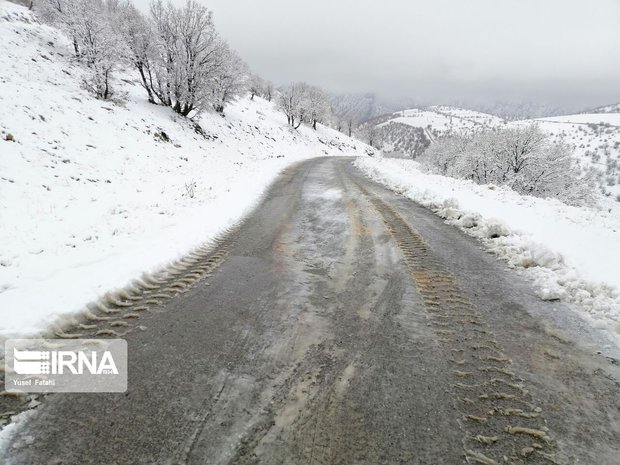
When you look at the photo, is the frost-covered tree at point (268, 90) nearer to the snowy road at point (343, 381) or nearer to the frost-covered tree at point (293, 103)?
the frost-covered tree at point (293, 103)

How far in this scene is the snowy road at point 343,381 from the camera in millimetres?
2389

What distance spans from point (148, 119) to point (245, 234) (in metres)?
15.8

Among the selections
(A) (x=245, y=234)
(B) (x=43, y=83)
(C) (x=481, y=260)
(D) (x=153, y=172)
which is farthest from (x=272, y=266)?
(B) (x=43, y=83)

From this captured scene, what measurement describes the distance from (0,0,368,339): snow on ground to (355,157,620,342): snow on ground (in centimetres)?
625

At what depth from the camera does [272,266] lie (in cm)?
582

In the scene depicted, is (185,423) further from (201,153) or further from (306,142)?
(306,142)

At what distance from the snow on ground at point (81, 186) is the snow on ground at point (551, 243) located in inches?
246

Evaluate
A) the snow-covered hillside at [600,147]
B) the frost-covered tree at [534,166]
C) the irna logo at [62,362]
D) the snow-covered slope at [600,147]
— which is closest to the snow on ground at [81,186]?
the irna logo at [62,362]

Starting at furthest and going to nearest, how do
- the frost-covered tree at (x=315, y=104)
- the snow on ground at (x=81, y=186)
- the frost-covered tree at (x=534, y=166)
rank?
the frost-covered tree at (x=315, y=104) < the frost-covered tree at (x=534, y=166) < the snow on ground at (x=81, y=186)

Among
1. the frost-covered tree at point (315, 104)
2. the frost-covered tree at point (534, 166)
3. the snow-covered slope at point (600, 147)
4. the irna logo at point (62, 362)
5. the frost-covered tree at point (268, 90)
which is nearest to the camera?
the irna logo at point (62, 362)

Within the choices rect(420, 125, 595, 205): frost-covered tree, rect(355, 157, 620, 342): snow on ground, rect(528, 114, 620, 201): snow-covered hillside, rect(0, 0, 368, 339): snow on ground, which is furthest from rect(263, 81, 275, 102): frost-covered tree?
rect(355, 157, 620, 342): snow on ground

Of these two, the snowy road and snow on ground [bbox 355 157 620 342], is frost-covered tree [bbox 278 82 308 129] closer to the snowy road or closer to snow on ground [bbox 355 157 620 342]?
snow on ground [bbox 355 157 620 342]

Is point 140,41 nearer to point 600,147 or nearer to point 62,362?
point 62,362

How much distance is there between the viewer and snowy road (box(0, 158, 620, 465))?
7.84 ft
